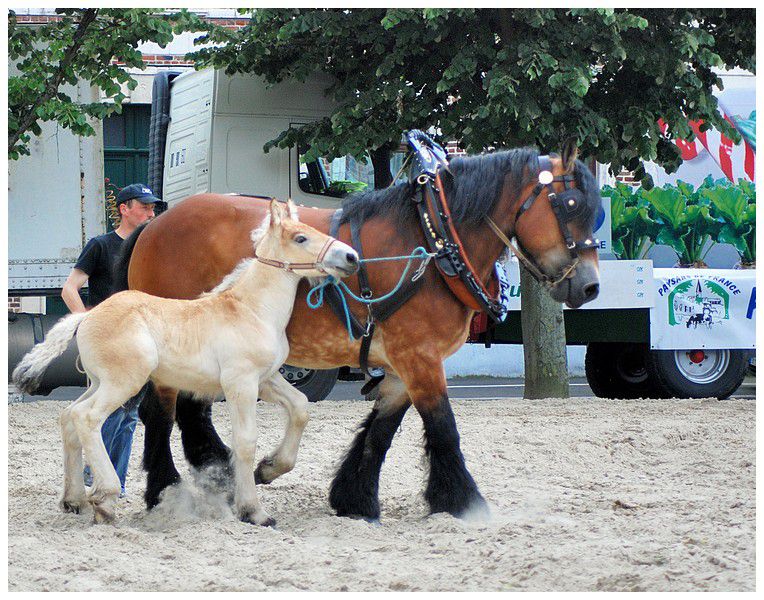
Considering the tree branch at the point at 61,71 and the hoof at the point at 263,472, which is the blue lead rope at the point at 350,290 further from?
the tree branch at the point at 61,71

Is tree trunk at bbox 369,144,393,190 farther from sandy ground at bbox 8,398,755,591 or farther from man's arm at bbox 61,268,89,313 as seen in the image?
man's arm at bbox 61,268,89,313

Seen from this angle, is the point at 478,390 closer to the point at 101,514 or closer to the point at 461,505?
the point at 461,505

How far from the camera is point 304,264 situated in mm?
5156

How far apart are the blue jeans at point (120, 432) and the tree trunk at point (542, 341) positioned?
18.3 feet

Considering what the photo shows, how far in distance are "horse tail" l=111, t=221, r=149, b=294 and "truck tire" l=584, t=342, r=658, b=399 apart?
6.90m

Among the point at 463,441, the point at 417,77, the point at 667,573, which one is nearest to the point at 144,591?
the point at 667,573

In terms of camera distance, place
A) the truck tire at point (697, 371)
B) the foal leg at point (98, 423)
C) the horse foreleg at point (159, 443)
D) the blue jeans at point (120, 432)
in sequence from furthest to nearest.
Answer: the truck tire at point (697, 371), the blue jeans at point (120, 432), the horse foreleg at point (159, 443), the foal leg at point (98, 423)

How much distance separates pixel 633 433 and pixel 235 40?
5958 millimetres

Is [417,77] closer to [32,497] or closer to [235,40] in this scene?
[235,40]

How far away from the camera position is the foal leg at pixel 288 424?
17.8 feet

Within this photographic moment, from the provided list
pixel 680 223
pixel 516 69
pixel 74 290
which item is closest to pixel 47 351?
pixel 74 290

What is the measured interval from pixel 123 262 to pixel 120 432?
90 centimetres

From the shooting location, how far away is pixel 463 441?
8.25 m

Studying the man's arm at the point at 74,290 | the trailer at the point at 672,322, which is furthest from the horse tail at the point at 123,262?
the trailer at the point at 672,322
